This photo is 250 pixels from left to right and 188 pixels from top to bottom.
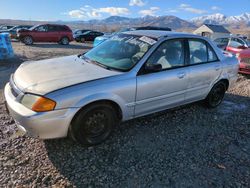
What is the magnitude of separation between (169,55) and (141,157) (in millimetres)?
1782

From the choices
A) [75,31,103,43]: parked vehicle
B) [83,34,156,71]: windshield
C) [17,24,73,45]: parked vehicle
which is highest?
[83,34,156,71]: windshield

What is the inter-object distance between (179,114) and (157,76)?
1317 millimetres

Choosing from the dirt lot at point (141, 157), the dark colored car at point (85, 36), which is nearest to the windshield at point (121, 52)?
the dirt lot at point (141, 157)

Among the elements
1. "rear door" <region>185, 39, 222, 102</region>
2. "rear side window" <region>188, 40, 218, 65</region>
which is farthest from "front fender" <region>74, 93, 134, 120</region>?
"rear side window" <region>188, 40, 218, 65</region>

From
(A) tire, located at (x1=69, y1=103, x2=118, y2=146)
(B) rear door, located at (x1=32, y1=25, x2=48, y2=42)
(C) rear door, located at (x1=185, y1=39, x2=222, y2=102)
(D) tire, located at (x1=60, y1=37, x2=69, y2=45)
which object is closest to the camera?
(A) tire, located at (x1=69, y1=103, x2=118, y2=146)

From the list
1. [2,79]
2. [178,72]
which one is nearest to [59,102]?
[178,72]

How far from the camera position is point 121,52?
3.99 meters

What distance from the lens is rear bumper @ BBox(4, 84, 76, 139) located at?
2869 millimetres

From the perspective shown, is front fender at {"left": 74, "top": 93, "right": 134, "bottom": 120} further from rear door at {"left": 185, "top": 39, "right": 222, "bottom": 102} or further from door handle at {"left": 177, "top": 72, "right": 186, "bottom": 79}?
rear door at {"left": 185, "top": 39, "right": 222, "bottom": 102}

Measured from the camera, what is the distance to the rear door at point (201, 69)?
436 cm

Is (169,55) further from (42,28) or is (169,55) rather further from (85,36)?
(85,36)

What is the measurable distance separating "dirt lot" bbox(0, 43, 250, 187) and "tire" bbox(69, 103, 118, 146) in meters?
0.14

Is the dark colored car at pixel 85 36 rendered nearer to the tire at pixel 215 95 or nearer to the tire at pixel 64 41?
the tire at pixel 64 41

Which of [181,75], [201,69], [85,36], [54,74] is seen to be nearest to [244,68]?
[201,69]
